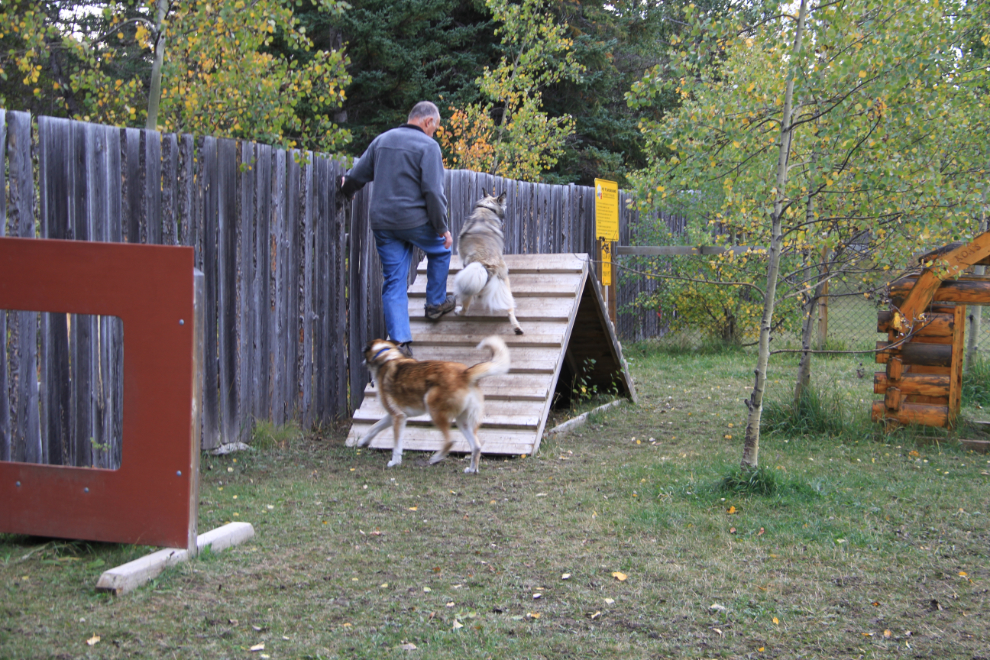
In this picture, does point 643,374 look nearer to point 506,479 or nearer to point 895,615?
point 506,479

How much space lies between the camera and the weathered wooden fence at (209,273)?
4.52 metres

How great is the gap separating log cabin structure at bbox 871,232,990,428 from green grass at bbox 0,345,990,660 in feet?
1.50

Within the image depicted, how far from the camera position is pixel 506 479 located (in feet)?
17.7

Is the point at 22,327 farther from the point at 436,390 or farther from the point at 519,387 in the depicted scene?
the point at 519,387

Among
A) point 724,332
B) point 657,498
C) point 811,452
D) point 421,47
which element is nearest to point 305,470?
point 657,498

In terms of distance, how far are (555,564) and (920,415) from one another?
13.7ft

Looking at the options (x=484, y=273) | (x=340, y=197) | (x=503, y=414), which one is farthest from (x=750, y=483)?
(x=340, y=197)

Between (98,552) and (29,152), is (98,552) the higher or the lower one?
the lower one

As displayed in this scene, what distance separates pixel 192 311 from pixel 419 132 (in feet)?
11.5

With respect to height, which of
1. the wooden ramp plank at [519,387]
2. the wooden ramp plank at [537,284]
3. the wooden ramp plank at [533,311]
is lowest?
the wooden ramp plank at [519,387]

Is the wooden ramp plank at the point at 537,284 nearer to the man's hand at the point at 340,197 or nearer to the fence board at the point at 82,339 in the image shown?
the man's hand at the point at 340,197

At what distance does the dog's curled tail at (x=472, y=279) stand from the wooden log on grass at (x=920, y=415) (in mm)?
3497

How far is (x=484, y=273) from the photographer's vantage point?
6.71m

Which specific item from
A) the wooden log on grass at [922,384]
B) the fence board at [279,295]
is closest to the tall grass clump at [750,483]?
the wooden log on grass at [922,384]
